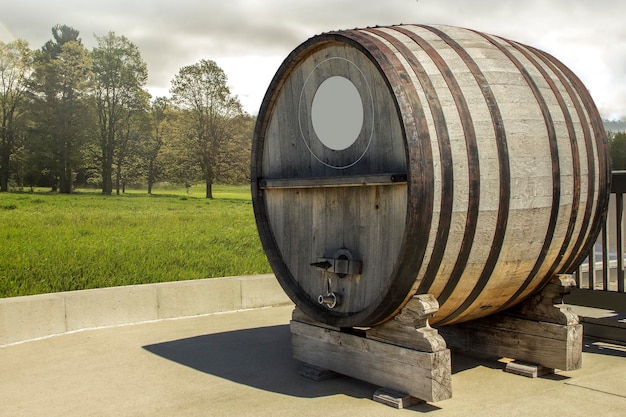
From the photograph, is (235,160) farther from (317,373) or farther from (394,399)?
(394,399)

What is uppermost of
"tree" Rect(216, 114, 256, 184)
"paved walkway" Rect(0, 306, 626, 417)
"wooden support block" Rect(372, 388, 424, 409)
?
"tree" Rect(216, 114, 256, 184)

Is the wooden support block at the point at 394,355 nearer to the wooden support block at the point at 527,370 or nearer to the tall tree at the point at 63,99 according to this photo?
the wooden support block at the point at 527,370

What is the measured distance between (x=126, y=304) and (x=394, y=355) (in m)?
3.14

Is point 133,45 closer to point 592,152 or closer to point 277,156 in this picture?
point 277,156

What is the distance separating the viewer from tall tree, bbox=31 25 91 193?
6.97 metres

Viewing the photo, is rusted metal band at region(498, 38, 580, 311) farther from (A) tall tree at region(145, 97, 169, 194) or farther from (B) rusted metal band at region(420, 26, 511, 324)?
(A) tall tree at region(145, 97, 169, 194)

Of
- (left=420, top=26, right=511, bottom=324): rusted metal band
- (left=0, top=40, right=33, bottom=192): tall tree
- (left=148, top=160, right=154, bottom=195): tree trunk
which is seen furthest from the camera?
(left=148, top=160, right=154, bottom=195): tree trunk

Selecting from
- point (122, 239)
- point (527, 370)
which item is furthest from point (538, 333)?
point (122, 239)

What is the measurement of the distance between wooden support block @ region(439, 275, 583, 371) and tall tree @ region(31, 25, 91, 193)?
4.71 metres

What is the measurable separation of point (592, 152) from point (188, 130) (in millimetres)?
5286

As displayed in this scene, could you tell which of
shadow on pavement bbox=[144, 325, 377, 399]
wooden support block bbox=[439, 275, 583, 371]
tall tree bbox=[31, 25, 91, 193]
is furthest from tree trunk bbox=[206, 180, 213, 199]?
wooden support block bbox=[439, 275, 583, 371]

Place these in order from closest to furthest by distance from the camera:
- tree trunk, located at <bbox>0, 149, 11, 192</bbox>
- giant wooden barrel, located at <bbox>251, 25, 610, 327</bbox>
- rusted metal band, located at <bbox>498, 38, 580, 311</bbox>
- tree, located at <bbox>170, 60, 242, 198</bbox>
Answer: giant wooden barrel, located at <bbox>251, 25, 610, 327</bbox>, rusted metal band, located at <bbox>498, 38, 580, 311</bbox>, tree trunk, located at <bbox>0, 149, 11, 192</bbox>, tree, located at <bbox>170, 60, 242, 198</bbox>

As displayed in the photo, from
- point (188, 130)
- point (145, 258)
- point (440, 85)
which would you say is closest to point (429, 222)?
point (440, 85)

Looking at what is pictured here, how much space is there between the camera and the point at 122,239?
275 inches
